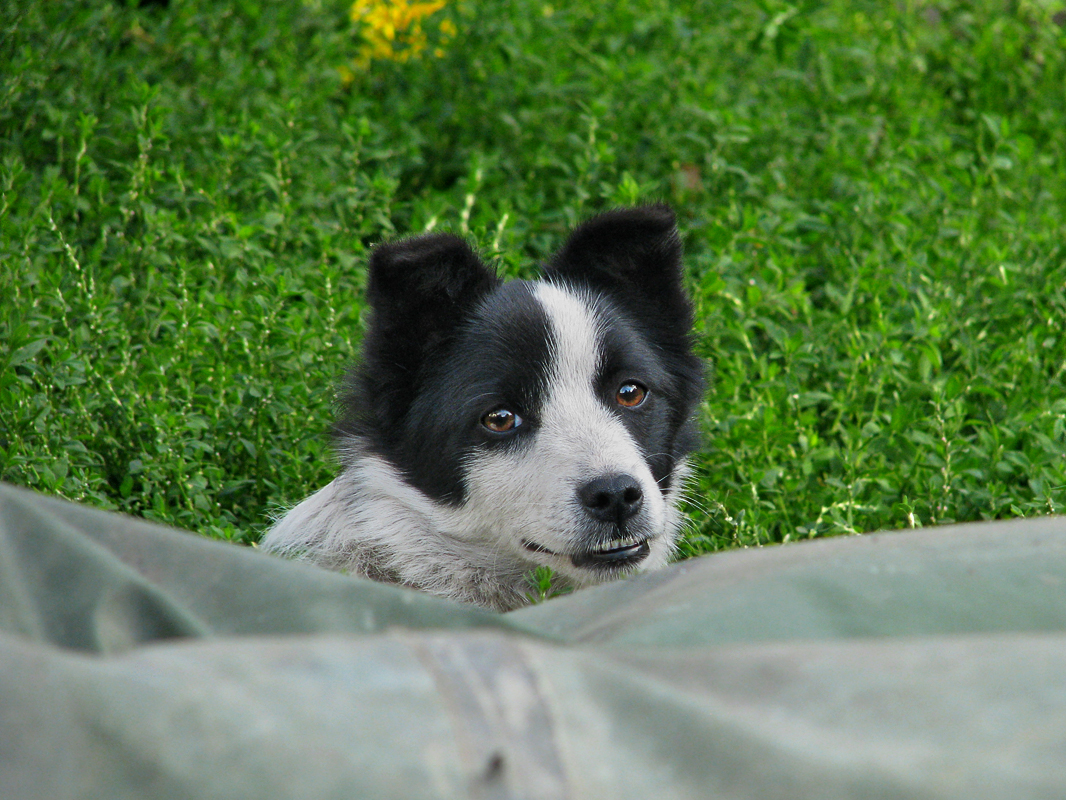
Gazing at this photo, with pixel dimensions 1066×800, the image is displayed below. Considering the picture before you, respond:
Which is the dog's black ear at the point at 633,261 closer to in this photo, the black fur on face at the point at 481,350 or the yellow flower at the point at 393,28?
the black fur on face at the point at 481,350

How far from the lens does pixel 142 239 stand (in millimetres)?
4715

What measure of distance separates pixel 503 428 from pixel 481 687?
1.77m

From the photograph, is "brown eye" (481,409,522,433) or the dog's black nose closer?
the dog's black nose

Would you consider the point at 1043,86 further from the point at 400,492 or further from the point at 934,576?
the point at 934,576

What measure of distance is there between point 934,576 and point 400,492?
5.90 ft

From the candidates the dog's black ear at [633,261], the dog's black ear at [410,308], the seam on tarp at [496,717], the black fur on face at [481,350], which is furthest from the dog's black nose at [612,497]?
the seam on tarp at [496,717]

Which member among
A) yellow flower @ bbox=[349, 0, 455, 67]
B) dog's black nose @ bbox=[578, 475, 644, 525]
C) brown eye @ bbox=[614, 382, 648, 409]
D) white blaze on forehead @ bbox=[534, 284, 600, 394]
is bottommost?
dog's black nose @ bbox=[578, 475, 644, 525]

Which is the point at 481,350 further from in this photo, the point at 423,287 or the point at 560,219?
the point at 560,219

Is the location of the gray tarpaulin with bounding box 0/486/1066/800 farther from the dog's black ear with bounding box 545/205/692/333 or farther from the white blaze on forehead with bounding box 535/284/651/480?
the dog's black ear with bounding box 545/205/692/333

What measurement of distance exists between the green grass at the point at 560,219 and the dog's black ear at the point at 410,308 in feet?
2.28

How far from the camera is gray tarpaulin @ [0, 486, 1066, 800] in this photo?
1362 millimetres

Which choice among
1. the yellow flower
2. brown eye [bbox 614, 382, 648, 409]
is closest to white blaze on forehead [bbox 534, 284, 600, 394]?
brown eye [bbox 614, 382, 648, 409]

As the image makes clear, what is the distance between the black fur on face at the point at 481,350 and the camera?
3242 mm

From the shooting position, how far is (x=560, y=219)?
17.5ft
